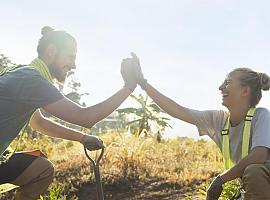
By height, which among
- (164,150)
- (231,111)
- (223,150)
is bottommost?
(164,150)

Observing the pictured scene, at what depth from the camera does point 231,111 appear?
3861 millimetres

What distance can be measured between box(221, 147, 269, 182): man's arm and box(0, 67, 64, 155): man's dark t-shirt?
1460 millimetres

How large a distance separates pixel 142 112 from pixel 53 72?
43.4 feet

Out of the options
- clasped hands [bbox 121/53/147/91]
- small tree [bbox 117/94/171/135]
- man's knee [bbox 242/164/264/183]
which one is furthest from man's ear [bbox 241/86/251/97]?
small tree [bbox 117/94/171/135]

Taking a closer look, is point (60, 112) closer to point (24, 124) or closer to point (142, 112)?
point (24, 124)

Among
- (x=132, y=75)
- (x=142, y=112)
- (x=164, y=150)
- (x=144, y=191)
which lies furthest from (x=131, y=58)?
(x=142, y=112)

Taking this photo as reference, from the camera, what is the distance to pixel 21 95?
120 inches

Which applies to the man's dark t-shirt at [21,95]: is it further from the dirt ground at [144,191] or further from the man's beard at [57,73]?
the dirt ground at [144,191]

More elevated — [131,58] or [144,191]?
[131,58]

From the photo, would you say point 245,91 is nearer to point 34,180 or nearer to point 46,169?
point 46,169

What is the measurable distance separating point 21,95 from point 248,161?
1.78m

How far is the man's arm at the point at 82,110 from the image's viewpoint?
10.1 feet

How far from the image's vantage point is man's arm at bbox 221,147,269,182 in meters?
3.51

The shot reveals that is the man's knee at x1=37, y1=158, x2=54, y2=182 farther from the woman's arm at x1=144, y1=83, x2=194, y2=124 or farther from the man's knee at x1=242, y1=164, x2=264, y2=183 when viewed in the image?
the man's knee at x1=242, y1=164, x2=264, y2=183
